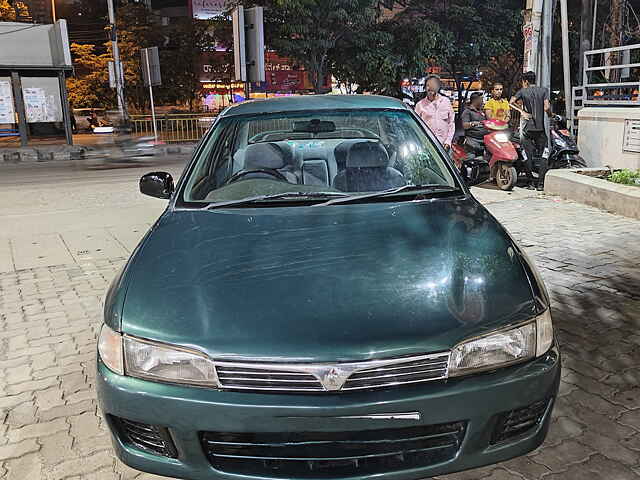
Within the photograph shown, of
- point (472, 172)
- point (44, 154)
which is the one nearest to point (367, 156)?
point (472, 172)

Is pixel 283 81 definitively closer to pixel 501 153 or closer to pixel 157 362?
pixel 501 153

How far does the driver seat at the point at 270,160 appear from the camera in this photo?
346cm

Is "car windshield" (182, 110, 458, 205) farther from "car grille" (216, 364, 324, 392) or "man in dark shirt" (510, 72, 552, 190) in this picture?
"man in dark shirt" (510, 72, 552, 190)

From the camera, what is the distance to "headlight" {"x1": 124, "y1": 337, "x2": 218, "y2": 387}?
6.31ft

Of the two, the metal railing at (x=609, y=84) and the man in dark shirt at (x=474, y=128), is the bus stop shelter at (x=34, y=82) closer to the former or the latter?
the man in dark shirt at (x=474, y=128)

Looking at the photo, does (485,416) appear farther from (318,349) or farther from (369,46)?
(369,46)

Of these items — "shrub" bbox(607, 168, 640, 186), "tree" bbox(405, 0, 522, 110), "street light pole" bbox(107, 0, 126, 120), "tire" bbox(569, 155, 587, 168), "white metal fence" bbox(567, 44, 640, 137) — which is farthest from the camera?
"street light pole" bbox(107, 0, 126, 120)

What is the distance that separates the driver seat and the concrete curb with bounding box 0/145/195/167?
1528 cm

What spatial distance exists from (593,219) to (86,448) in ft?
20.0

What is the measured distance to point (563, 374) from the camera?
10.7 ft

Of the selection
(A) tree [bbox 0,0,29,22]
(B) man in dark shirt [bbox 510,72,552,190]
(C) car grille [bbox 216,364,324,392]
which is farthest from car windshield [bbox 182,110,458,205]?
(A) tree [bbox 0,0,29,22]

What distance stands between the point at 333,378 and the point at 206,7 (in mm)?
42616

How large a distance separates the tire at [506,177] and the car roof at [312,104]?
18.5ft

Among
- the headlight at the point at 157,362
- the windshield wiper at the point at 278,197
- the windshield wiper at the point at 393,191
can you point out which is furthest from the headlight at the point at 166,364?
the windshield wiper at the point at 393,191
